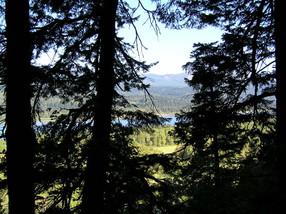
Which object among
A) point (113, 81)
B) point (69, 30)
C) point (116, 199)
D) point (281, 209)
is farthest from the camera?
point (69, 30)

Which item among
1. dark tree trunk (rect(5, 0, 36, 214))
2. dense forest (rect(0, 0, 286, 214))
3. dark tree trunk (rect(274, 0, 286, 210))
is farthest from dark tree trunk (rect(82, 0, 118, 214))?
dark tree trunk (rect(274, 0, 286, 210))

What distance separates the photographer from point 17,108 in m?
2.11

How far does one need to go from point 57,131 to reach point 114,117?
119cm

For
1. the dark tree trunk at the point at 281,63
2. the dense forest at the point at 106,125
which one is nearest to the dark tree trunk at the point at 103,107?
the dense forest at the point at 106,125

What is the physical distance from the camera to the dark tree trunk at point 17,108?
207 centimetres

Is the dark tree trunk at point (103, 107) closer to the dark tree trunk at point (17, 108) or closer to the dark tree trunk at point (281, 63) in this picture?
the dark tree trunk at point (17, 108)

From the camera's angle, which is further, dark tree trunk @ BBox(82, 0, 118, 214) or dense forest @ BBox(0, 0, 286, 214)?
dark tree trunk @ BBox(82, 0, 118, 214)

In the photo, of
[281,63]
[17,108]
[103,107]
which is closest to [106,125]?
[103,107]

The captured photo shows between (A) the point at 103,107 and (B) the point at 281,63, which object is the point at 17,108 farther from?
(B) the point at 281,63

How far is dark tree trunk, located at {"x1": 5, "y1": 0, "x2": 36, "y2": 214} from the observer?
2.07 metres

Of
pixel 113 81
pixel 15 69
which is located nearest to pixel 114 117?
pixel 113 81

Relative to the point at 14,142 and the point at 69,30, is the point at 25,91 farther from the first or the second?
the point at 69,30

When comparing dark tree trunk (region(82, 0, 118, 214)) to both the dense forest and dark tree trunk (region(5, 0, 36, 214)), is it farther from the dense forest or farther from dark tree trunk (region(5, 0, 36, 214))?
dark tree trunk (region(5, 0, 36, 214))

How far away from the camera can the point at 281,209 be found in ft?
5.89
